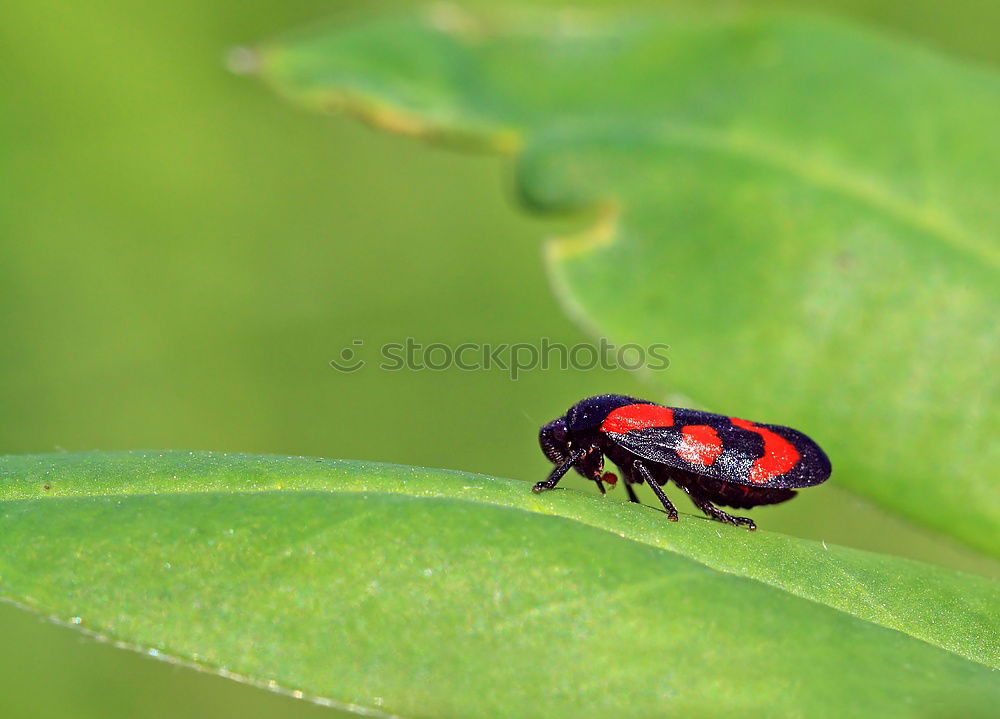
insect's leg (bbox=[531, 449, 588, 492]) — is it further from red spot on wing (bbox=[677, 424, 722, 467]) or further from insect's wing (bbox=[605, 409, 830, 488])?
red spot on wing (bbox=[677, 424, 722, 467])

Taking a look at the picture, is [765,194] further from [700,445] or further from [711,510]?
[711,510]

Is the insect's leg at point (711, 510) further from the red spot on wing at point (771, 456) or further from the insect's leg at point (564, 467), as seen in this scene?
the insect's leg at point (564, 467)

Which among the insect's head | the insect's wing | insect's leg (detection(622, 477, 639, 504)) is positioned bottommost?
insect's leg (detection(622, 477, 639, 504))

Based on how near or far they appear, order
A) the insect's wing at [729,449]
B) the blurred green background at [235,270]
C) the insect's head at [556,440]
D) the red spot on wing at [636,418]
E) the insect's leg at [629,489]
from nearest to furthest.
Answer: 1. the insect's wing at [729,449]
2. the red spot on wing at [636,418]
3. the insect's head at [556,440]
4. the insect's leg at [629,489]
5. the blurred green background at [235,270]

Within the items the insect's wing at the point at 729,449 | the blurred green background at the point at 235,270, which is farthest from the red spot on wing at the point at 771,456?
the blurred green background at the point at 235,270

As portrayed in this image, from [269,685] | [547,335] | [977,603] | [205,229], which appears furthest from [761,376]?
[205,229]

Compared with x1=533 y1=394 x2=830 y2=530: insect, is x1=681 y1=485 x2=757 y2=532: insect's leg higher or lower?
lower

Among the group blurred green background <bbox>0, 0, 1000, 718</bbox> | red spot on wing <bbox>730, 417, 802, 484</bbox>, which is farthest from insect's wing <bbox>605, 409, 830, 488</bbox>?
blurred green background <bbox>0, 0, 1000, 718</bbox>
